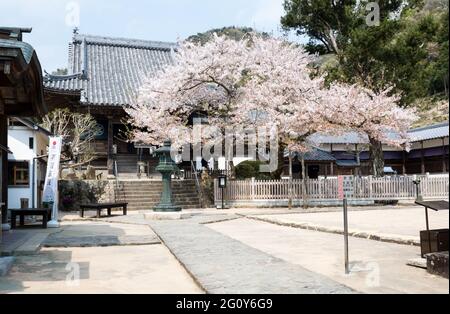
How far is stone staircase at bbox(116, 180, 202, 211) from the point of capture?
71.1 feet

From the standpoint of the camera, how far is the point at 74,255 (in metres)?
8.09

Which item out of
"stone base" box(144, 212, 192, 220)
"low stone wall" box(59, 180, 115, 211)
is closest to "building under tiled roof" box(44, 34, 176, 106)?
"low stone wall" box(59, 180, 115, 211)

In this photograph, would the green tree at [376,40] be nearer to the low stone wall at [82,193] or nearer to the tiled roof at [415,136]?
the tiled roof at [415,136]

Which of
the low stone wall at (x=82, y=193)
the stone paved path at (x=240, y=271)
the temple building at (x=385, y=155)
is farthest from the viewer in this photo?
the temple building at (x=385, y=155)

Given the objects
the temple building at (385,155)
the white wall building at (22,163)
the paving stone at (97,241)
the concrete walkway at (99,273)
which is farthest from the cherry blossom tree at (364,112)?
the concrete walkway at (99,273)

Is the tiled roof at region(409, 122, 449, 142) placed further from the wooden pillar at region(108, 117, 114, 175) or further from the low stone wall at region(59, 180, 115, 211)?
the low stone wall at region(59, 180, 115, 211)

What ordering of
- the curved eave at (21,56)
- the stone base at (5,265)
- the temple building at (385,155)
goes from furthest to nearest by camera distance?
the temple building at (385,155), the stone base at (5,265), the curved eave at (21,56)

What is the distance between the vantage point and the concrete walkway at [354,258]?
203 inches

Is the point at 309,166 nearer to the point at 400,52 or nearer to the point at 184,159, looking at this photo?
the point at 184,159

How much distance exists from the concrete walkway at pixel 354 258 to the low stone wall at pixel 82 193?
1107 centimetres

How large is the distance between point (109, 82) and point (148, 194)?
934 cm

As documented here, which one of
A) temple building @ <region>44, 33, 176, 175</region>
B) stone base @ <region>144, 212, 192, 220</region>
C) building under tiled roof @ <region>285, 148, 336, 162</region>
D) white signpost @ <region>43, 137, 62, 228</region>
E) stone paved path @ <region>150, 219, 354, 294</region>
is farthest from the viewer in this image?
building under tiled roof @ <region>285, 148, 336, 162</region>

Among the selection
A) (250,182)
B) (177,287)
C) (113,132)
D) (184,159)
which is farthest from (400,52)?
(177,287)
